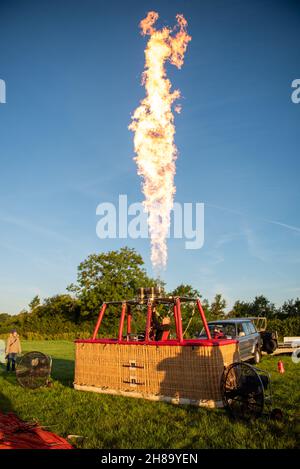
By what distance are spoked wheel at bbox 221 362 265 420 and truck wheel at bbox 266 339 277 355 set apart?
10.1 metres

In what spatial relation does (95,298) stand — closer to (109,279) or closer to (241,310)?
(109,279)

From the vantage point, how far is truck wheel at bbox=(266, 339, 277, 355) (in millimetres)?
16219

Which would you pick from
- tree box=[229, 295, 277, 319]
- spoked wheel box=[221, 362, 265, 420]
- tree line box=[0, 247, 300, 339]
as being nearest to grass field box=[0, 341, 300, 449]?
spoked wheel box=[221, 362, 265, 420]

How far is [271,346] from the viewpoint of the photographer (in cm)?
1625

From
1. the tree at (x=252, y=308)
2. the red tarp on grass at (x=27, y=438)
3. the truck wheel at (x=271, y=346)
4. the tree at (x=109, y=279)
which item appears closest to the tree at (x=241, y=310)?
the tree at (x=252, y=308)

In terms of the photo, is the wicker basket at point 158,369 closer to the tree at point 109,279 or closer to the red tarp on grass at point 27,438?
the red tarp on grass at point 27,438

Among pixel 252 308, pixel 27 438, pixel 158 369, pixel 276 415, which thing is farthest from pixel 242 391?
pixel 252 308

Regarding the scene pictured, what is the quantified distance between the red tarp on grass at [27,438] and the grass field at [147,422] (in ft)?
1.46

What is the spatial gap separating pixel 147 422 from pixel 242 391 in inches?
68.3

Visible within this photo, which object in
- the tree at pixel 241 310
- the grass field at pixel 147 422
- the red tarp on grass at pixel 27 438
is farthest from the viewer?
the tree at pixel 241 310

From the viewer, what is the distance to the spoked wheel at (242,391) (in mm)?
→ 6332

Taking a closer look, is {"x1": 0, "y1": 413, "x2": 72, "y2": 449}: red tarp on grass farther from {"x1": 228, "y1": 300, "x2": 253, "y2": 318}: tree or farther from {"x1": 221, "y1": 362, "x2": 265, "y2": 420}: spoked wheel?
{"x1": 228, "y1": 300, "x2": 253, "y2": 318}: tree

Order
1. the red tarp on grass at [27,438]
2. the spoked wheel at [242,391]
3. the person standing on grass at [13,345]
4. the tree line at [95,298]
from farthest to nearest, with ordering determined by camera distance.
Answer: the tree line at [95,298], the person standing on grass at [13,345], the spoked wheel at [242,391], the red tarp on grass at [27,438]

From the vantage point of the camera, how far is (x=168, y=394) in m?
7.87
